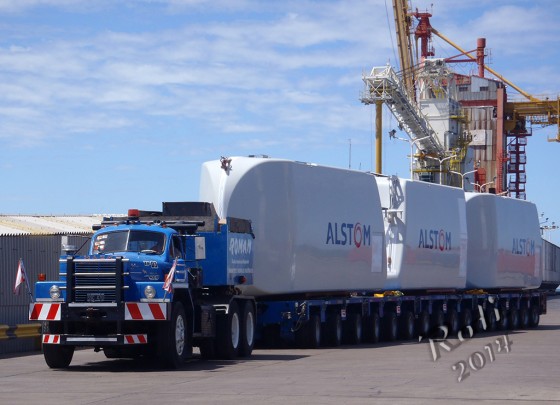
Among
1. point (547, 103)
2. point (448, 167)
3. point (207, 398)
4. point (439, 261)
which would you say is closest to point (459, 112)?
point (448, 167)

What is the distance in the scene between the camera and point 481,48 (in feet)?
371

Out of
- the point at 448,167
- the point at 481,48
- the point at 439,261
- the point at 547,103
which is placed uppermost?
the point at 481,48

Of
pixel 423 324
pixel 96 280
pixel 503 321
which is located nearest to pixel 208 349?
pixel 96 280

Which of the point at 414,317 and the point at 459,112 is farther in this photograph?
the point at 459,112

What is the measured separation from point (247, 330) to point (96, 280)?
4.75 m

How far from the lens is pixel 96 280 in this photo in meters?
21.0

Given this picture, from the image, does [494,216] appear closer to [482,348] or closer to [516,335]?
[516,335]

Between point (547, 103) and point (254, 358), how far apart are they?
75.6m

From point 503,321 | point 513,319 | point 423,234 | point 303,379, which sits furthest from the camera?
point 513,319

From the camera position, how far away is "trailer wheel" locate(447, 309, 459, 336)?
37594 millimetres

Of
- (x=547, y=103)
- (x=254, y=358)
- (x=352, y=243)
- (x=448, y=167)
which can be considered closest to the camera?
(x=254, y=358)

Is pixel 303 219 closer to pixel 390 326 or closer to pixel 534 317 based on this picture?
pixel 390 326

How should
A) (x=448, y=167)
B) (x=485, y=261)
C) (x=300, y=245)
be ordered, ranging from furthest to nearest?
(x=448, y=167)
(x=485, y=261)
(x=300, y=245)

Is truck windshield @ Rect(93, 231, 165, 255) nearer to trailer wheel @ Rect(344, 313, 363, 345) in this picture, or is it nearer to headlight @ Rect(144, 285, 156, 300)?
headlight @ Rect(144, 285, 156, 300)
